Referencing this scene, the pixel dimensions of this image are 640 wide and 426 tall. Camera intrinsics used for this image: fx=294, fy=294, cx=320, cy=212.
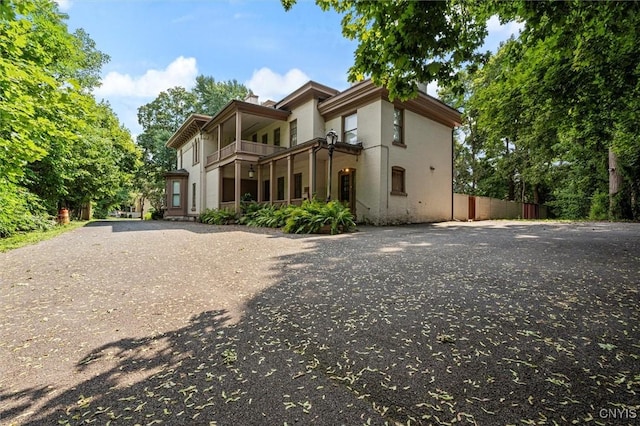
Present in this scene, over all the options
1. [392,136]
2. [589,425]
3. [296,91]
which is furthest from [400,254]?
[296,91]

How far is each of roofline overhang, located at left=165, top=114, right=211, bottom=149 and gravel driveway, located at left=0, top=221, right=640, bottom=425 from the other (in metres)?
17.7

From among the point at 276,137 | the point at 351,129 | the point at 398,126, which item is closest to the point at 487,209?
the point at 398,126

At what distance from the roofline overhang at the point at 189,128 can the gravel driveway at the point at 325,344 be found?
17.7 m

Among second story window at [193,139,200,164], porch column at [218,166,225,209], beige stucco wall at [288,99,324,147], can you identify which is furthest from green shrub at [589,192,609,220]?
second story window at [193,139,200,164]

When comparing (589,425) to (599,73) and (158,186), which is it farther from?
(158,186)

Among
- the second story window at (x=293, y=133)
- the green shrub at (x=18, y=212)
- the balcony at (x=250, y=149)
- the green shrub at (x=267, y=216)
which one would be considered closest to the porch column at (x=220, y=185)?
the balcony at (x=250, y=149)

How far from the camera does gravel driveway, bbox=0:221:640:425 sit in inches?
64.7

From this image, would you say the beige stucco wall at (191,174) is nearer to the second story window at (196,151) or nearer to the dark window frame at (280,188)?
the second story window at (196,151)

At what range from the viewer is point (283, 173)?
18.3 metres

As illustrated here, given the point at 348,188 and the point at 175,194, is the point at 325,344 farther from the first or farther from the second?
the point at 175,194

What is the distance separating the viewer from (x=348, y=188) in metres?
14.8

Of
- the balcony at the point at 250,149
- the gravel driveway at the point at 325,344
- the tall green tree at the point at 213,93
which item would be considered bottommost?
the gravel driveway at the point at 325,344

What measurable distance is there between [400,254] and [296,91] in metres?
12.9

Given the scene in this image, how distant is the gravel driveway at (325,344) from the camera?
1645 mm
